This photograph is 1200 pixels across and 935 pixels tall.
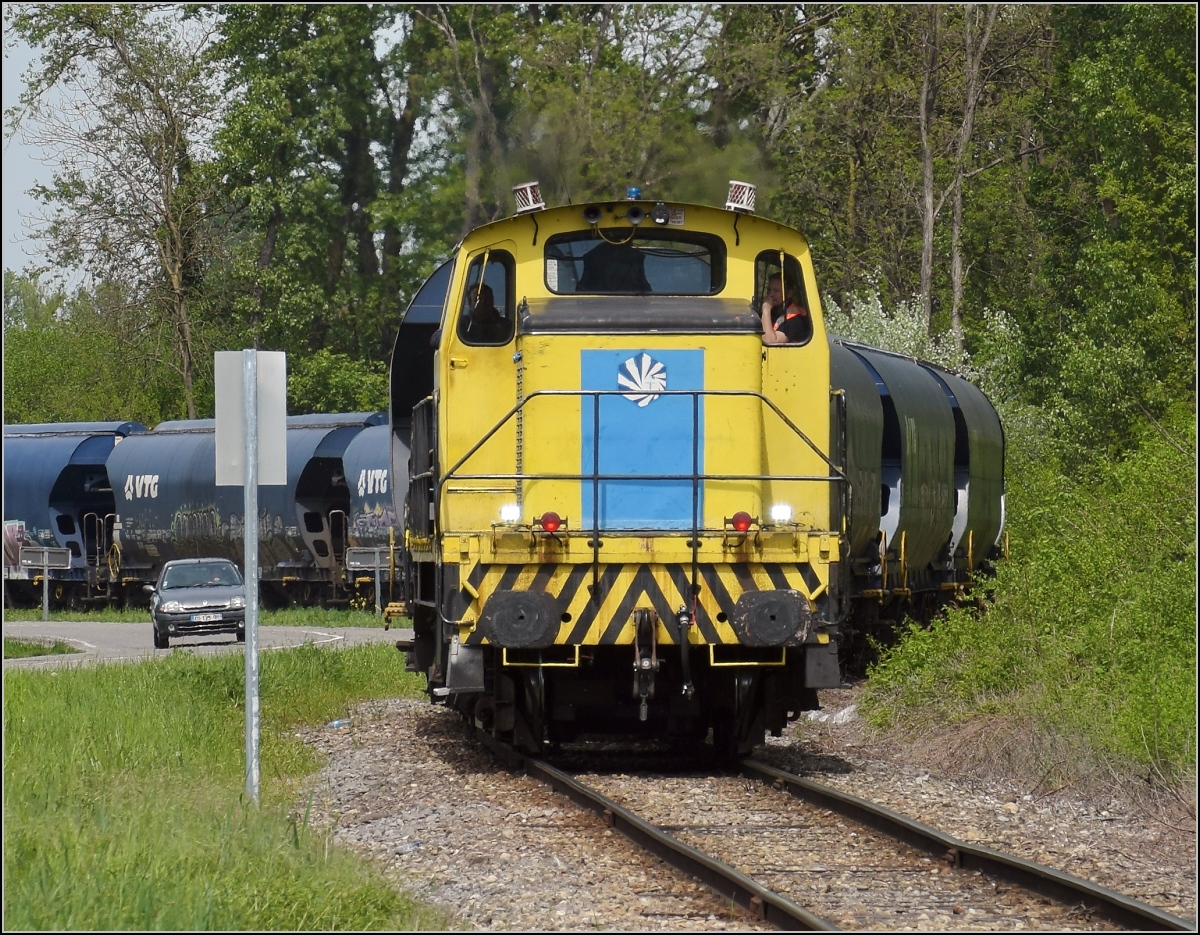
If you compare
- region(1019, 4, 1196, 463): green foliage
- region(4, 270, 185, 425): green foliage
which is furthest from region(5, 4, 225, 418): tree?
region(1019, 4, 1196, 463): green foliage

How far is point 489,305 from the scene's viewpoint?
11375 mm

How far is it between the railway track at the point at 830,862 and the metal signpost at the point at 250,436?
218 centimetres

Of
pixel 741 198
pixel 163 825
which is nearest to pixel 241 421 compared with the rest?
pixel 163 825

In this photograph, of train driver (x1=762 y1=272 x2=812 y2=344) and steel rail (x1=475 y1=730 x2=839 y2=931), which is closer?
steel rail (x1=475 y1=730 x2=839 y2=931)

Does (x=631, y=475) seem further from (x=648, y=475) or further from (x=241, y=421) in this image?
(x=241, y=421)

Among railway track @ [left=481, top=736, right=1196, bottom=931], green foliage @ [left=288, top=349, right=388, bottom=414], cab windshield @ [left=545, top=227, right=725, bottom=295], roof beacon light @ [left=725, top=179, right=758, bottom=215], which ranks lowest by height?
railway track @ [left=481, top=736, right=1196, bottom=931]

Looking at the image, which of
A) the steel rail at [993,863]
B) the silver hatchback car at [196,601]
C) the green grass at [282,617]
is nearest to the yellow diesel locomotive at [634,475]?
the steel rail at [993,863]

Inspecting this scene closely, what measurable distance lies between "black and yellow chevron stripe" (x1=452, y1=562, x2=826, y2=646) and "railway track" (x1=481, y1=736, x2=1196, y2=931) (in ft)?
3.22

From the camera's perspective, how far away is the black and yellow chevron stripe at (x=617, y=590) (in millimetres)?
10680

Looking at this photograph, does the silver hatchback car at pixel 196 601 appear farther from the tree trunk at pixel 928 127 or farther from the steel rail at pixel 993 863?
the steel rail at pixel 993 863

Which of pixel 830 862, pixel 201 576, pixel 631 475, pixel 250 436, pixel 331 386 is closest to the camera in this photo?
pixel 830 862

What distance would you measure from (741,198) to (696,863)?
16.5 feet

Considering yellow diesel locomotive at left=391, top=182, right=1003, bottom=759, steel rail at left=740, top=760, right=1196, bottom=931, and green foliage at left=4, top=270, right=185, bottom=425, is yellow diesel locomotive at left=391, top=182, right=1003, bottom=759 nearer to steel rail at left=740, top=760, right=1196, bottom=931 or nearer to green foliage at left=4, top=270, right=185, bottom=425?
steel rail at left=740, top=760, right=1196, bottom=931

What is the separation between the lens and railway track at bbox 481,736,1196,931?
707cm
